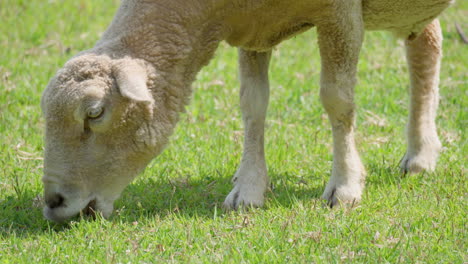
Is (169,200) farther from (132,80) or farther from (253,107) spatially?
(132,80)

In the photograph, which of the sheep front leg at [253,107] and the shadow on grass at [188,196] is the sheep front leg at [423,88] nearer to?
the shadow on grass at [188,196]

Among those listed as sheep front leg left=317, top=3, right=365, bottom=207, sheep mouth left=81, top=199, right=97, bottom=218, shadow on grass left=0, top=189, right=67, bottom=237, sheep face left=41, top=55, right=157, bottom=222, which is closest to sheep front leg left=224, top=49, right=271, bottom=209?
sheep front leg left=317, top=3, right=365, bottom=207

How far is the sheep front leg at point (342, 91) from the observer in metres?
5.10

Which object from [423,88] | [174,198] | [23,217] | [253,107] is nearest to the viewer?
[23,217]

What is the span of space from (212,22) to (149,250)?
1.49 meters

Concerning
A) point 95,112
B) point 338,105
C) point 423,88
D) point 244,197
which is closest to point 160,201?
point 244,197

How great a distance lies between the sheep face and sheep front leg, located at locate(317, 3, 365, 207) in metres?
1.29

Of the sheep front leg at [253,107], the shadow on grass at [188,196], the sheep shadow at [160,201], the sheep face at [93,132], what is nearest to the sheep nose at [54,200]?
the sheep face at [93,132]

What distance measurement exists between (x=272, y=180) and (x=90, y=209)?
1595mm

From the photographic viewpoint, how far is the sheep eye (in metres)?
4.48

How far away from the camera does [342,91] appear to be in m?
5.19

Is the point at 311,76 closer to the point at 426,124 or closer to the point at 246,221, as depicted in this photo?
the point at 426,124

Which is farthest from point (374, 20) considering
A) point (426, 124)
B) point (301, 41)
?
point (301, 41)

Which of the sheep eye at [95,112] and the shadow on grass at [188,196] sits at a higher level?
the sheep eye at [95,112]
